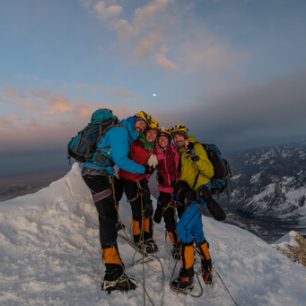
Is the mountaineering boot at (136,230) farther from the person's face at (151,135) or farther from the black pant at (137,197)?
the person's face at (151,135)

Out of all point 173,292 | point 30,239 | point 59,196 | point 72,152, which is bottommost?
point 173,292

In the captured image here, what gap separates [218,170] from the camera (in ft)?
21.7

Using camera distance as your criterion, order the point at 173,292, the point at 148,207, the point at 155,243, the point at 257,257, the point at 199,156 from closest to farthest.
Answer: the point at 173,292, the point at 199,156, the point at 148,207, the point at 155,243, the point at 257,257

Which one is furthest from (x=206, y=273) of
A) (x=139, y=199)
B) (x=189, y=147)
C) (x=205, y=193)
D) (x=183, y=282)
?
(x=189, y=147)

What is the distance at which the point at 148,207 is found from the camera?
7.53 m

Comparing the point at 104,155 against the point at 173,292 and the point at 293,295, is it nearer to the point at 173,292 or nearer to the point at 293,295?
the point at 173,292

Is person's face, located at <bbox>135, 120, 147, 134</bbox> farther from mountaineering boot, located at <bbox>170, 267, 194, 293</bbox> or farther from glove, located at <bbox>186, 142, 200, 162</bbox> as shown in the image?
mountaineering boot, located at <bbox>170, 267, 194, 293</bbox>

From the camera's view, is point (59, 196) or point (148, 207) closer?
point (148, 207)

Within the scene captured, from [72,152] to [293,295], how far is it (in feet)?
21.1

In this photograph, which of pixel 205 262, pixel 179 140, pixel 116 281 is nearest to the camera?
pixel 116 281

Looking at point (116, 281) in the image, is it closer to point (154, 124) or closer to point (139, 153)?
point (139, 153)

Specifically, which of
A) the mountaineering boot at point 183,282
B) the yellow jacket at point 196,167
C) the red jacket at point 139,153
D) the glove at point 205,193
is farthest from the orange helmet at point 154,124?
the mountaineering boot at point 183,282

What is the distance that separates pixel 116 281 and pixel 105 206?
1.57 m

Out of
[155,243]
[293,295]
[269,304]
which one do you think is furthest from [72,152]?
[293,295]
